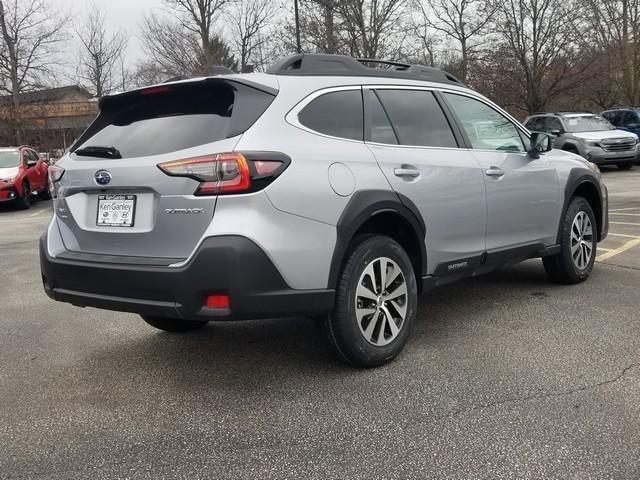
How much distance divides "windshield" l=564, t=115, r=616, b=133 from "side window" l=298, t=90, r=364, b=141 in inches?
615

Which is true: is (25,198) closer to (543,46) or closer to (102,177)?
(102,177)

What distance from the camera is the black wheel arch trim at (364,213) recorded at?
10.4ft

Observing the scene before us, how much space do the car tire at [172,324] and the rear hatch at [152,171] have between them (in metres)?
1.02

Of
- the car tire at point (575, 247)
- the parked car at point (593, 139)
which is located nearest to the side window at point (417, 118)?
the car tire at point (575, 247)

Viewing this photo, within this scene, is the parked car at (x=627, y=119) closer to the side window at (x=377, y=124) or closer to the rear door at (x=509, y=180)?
the rear door at (x=509, y=180)

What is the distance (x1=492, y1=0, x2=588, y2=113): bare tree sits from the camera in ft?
80.8

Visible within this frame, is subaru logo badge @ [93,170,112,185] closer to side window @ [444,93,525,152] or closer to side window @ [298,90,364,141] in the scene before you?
side window @ [298,90,364,141]

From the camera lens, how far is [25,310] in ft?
17.3

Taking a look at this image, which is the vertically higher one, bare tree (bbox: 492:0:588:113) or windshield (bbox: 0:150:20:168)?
bare tree (bbox: 492:0:588:113)

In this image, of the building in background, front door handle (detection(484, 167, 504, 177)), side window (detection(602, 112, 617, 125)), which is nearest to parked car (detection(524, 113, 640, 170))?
side window (detection(602, 112, 617, 125))

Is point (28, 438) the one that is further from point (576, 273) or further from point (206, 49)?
point (206, 49)

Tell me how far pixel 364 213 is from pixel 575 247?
2790mm

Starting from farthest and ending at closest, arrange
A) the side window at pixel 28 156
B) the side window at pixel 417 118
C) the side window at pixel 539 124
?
the side window at pixel 539 124, the side window at pixel 28 156, the side window at pixel 417 118

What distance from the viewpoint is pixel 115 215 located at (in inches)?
125
